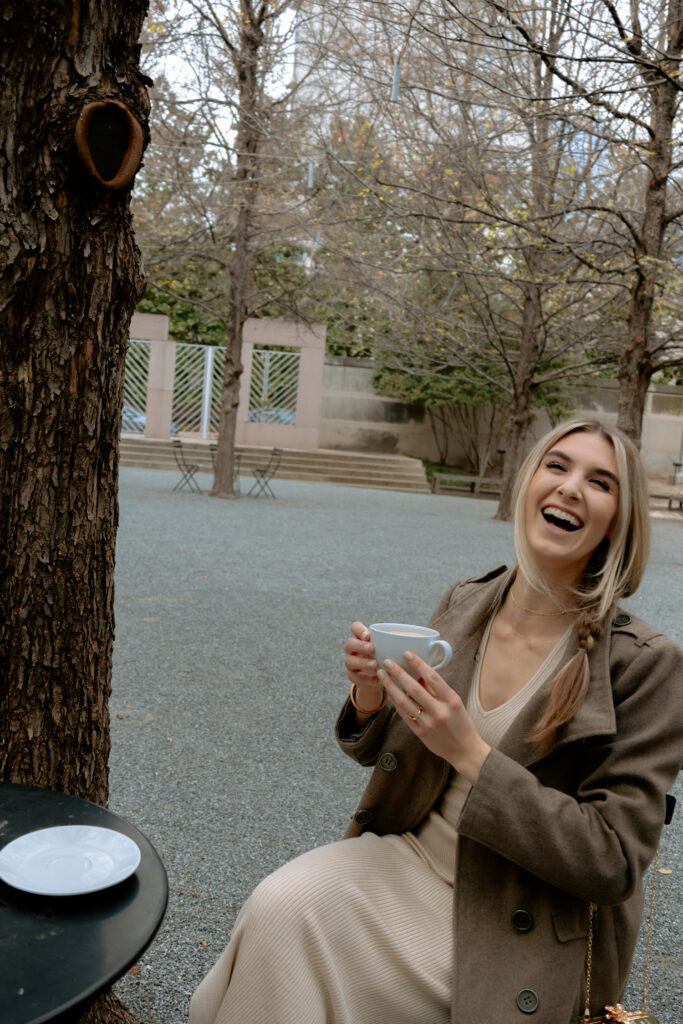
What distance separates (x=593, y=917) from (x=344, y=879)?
433mm

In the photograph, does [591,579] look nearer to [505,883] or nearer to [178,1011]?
[505,883]

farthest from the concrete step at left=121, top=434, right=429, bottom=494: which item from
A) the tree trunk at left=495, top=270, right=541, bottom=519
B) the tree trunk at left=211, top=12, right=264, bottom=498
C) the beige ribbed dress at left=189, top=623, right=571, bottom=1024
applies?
the beige ribbed dress at left=189, top=623, right=571, bottom=1024

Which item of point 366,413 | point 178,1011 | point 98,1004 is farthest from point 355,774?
point 366,413

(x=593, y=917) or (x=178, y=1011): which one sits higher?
(x=593, y=917)

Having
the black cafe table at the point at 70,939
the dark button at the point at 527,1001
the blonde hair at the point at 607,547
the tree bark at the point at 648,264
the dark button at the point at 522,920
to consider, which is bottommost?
the dark button at the point at 527,1001

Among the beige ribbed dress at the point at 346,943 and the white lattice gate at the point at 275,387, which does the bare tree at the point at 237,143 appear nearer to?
the white lattice gate at the point at 275,387

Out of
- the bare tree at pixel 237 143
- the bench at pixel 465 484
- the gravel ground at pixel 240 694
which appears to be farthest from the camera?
the bench at pixel 465 484

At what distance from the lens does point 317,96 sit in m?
14.5

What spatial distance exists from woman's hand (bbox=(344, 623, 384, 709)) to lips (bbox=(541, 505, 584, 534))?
1.41 ft

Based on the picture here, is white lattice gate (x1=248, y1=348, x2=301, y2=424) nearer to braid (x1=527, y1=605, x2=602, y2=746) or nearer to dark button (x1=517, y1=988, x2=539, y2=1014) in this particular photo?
braid (x1=527, y1=605, x2=602, y2=746)

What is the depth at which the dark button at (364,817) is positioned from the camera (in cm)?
190

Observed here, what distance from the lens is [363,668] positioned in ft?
5.89

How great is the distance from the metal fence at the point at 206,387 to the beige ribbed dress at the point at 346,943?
893 inches

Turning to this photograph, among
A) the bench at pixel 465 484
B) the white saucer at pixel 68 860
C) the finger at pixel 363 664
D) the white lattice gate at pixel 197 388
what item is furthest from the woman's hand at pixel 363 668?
the white lattice gate at pixel 197 388
